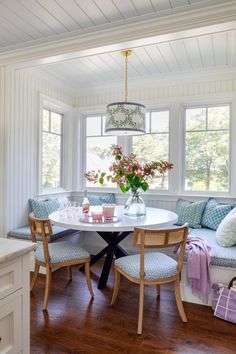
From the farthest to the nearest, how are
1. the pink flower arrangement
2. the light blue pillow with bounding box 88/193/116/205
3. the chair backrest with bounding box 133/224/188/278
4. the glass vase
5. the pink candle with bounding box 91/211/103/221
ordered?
the light blue pillow with bounding box 88/193/116/205 → the glass vase → the pink flower arrangement → the pink candle with bounding box 91/211/103/221 → the chair backrest with bounding box 133/224/188/278

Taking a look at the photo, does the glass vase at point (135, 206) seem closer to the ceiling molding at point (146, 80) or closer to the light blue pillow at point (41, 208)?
the light blue pillow at point (41, 208)

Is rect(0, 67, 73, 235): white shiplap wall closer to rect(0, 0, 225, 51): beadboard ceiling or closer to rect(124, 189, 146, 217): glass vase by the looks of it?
rect(0, 0, 225, 51): beadboard ceiling

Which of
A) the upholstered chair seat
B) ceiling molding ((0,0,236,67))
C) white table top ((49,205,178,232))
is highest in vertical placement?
ceiling molding ((0,0,236,67))

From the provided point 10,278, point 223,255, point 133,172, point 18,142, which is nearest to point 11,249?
point 10,278

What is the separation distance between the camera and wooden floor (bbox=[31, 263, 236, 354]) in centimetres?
194

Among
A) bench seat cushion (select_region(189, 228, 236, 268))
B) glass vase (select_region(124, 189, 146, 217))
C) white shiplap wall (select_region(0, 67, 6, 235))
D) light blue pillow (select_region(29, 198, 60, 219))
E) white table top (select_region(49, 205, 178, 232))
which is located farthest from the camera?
light blue pillow (select_region(29, 198, 60, 219))

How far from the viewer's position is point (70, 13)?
231 cm

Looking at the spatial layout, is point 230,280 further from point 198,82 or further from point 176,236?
point 198,82

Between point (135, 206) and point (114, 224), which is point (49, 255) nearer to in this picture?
point (114, 224)

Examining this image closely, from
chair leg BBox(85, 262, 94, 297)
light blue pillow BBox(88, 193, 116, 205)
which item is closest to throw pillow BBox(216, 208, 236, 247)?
chair leg BBox(85, 262, 94, 297)

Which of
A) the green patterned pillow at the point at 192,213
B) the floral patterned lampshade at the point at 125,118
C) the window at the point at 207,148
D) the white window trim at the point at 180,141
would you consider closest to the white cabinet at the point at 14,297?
the floral patterned lampshade at the point at 125,118

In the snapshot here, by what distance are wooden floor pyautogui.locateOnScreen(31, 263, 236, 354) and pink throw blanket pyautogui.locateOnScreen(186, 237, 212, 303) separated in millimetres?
162

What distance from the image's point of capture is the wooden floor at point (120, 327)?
1.94 meters

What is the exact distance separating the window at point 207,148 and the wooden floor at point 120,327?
1657 mm
